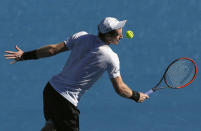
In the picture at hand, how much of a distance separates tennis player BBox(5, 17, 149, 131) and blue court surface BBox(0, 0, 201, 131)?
2141 millimetres

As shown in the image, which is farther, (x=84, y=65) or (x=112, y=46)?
(x=112, y=46)

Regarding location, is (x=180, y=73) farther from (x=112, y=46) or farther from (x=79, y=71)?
(x=112, y=46)

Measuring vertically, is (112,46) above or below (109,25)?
above

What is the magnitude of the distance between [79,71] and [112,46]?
9.75 ft

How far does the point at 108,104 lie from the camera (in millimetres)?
6133

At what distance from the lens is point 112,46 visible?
6.60m

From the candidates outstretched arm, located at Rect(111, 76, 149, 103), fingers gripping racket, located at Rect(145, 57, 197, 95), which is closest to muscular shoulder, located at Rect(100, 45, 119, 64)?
outstretched arm, located at Rect(111, 76, 149, 103)

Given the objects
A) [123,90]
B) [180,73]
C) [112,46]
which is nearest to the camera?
[123,90]

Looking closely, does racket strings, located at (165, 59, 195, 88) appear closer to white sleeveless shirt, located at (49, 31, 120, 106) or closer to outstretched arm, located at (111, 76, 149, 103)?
outstretched arm, located at (111, 76, 149, 103)

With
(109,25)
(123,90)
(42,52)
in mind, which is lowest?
(123,90)

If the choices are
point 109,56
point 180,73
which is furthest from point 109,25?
point 180,73

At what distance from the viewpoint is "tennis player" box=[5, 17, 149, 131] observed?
3604 mm

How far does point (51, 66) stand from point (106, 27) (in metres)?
3.15

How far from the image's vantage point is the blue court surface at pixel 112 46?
20.1 ft
